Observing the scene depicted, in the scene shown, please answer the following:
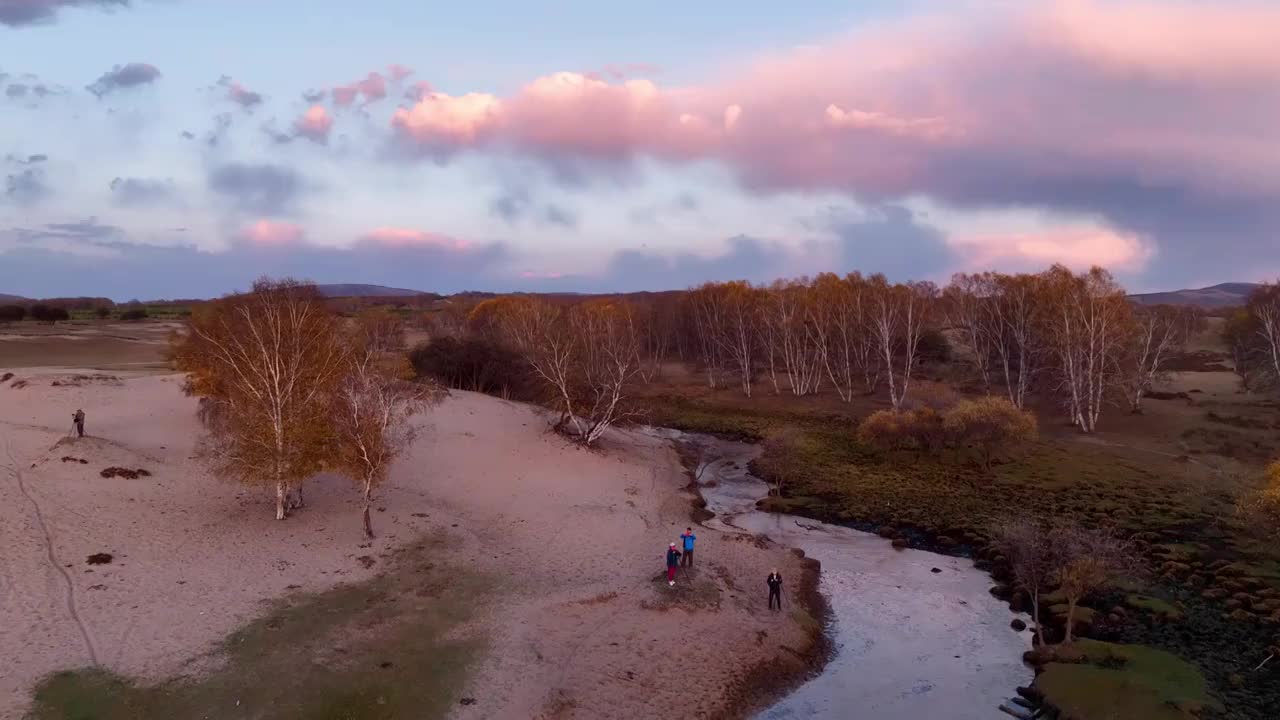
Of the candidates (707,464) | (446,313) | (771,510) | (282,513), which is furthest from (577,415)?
(446,313)

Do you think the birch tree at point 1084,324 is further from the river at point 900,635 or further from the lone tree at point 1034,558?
the lone tree at point 1034,558

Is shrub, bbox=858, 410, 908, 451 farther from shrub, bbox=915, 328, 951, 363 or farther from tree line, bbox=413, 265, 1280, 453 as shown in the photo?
shrub, bbox=915, 328, 951, 363

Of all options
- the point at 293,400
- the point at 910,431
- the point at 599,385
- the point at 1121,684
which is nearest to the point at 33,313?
the point at 599,385

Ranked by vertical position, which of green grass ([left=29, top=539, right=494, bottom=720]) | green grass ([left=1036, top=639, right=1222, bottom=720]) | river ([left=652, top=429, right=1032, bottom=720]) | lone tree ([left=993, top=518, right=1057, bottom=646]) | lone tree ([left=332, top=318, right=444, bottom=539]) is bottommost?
river ([left=652, top=429, right=1032, bottom=720])

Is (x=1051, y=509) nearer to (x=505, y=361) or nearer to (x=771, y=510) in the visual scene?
(x=771, y=510)

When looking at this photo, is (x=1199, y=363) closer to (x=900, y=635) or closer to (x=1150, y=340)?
(x=1150, y=340)

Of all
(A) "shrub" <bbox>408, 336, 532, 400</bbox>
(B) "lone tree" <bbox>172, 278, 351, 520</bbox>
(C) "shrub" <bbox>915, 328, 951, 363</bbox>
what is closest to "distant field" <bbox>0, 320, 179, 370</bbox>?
(A) "shrub" <bbox>408, 336, 532, 400</bbox>
